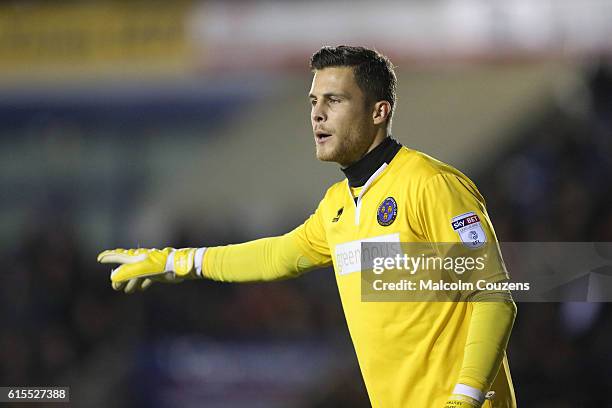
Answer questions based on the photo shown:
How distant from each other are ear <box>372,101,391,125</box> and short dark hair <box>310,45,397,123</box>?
0.09 feet

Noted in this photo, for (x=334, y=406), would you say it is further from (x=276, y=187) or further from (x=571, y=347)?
(x=276, y=187)

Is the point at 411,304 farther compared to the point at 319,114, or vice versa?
the point at 319,114

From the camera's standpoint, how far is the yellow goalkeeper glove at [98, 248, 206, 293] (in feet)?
12.9

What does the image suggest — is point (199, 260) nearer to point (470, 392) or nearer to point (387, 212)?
point (387, 212)

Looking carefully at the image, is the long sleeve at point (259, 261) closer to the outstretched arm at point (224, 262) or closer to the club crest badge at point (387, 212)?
the outstretched arm at point (224, 262)

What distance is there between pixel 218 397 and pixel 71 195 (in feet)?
12.2

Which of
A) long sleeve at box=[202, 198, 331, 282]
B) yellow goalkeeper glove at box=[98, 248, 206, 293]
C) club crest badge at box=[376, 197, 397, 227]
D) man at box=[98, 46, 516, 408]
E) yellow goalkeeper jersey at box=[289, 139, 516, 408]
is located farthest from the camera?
yellow goalkeeper glove at box=[98, 248, 206, 293]

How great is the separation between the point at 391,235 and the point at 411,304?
9.9 inches

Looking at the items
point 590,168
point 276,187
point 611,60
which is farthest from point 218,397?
point 611,60

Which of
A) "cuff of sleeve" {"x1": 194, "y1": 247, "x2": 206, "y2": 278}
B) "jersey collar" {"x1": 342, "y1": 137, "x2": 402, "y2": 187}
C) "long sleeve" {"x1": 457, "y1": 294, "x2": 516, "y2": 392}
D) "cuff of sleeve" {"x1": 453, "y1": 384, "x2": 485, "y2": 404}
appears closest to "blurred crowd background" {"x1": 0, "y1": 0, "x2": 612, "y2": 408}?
"cuff of sleeve" {"x1": 194, "y1": 247, "x2": 206, "y2": 278}

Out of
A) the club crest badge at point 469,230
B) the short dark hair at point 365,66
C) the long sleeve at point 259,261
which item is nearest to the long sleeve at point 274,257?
the long sleeve at point 259,261

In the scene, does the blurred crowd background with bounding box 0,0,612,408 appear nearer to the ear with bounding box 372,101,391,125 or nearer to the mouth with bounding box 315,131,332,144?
the ear with bounding box 372,101,391,125

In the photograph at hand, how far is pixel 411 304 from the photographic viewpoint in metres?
3.22

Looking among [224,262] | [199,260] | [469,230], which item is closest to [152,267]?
[199,260]
